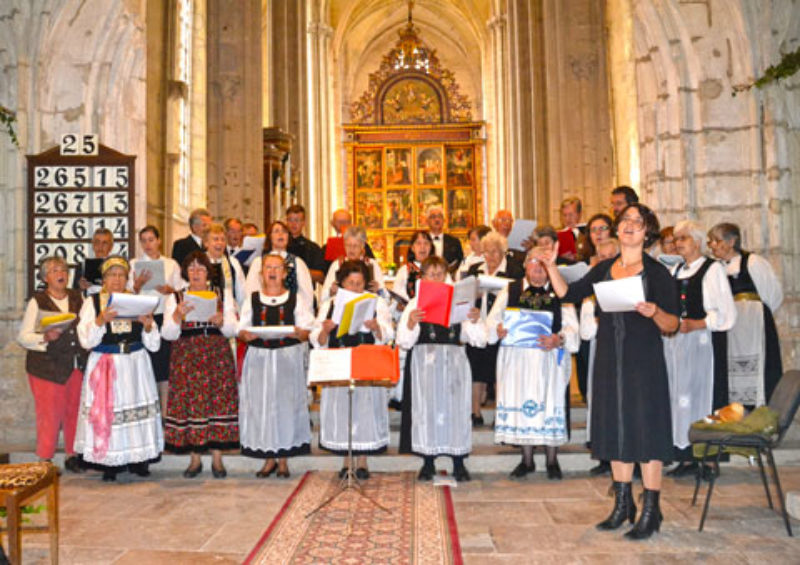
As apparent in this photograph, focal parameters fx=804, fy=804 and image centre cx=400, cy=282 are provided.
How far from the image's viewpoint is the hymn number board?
7391mm

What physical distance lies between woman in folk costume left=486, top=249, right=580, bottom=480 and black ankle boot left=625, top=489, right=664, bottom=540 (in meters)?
1.50

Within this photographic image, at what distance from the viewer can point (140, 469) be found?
623 cm

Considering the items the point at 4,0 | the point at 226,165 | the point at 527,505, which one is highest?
the point at 4,0

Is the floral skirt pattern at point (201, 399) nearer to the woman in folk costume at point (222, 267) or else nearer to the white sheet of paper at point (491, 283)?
the woman in folk costume at point (222, 267)

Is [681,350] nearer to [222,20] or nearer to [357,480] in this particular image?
[357,480]

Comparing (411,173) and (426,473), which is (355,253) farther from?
(411,173)

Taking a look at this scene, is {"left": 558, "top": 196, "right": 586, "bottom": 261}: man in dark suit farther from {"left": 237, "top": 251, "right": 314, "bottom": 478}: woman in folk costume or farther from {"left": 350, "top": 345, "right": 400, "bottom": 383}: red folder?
{"left": 350, "top": 345, "right": 400, "bottom": 383}: red folder

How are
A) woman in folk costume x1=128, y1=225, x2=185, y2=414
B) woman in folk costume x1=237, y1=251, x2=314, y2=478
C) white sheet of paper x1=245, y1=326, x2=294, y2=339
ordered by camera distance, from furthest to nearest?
woman in folk costume x1=128, y1=225, x2=185, y2=414, woman in folk costume x1=237, y1=251, x2=314, y2=478, white sheet of paper x1=245, y1=326, x2=294, y2=339

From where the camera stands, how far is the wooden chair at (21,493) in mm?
3467

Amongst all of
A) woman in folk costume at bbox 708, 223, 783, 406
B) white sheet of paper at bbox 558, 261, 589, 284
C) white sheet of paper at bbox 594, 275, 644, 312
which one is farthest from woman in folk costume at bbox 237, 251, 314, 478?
Result: woman in folk costume at bbox 708, 223, 783, 406

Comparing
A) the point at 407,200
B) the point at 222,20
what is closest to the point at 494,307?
the point at 222,20

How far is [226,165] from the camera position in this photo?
11820 millimetres

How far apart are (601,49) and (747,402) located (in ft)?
21.7

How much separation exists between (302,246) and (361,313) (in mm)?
2622
